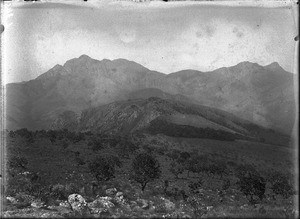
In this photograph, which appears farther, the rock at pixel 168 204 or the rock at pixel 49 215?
the rock at pixel 168 204

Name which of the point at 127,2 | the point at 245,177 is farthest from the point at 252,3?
the point at 245,177

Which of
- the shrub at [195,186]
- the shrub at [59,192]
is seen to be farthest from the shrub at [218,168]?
the shrub at [59,192]

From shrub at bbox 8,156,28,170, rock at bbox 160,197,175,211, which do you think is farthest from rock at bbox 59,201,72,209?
rock at bbox 160,197,175,211

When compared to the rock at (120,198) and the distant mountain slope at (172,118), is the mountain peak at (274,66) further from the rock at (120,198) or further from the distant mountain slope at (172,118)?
the rock at (120,198)

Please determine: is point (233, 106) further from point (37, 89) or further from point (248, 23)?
point (37, 89)

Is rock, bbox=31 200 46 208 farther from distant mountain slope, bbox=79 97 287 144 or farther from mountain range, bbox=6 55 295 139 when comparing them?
distant mountain slope, bbox=79 97 287 144

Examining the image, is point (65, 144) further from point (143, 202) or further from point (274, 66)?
point (274, 66)

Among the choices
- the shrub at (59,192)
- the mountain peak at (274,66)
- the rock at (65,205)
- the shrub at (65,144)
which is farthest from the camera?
the shrub at (65,144)
